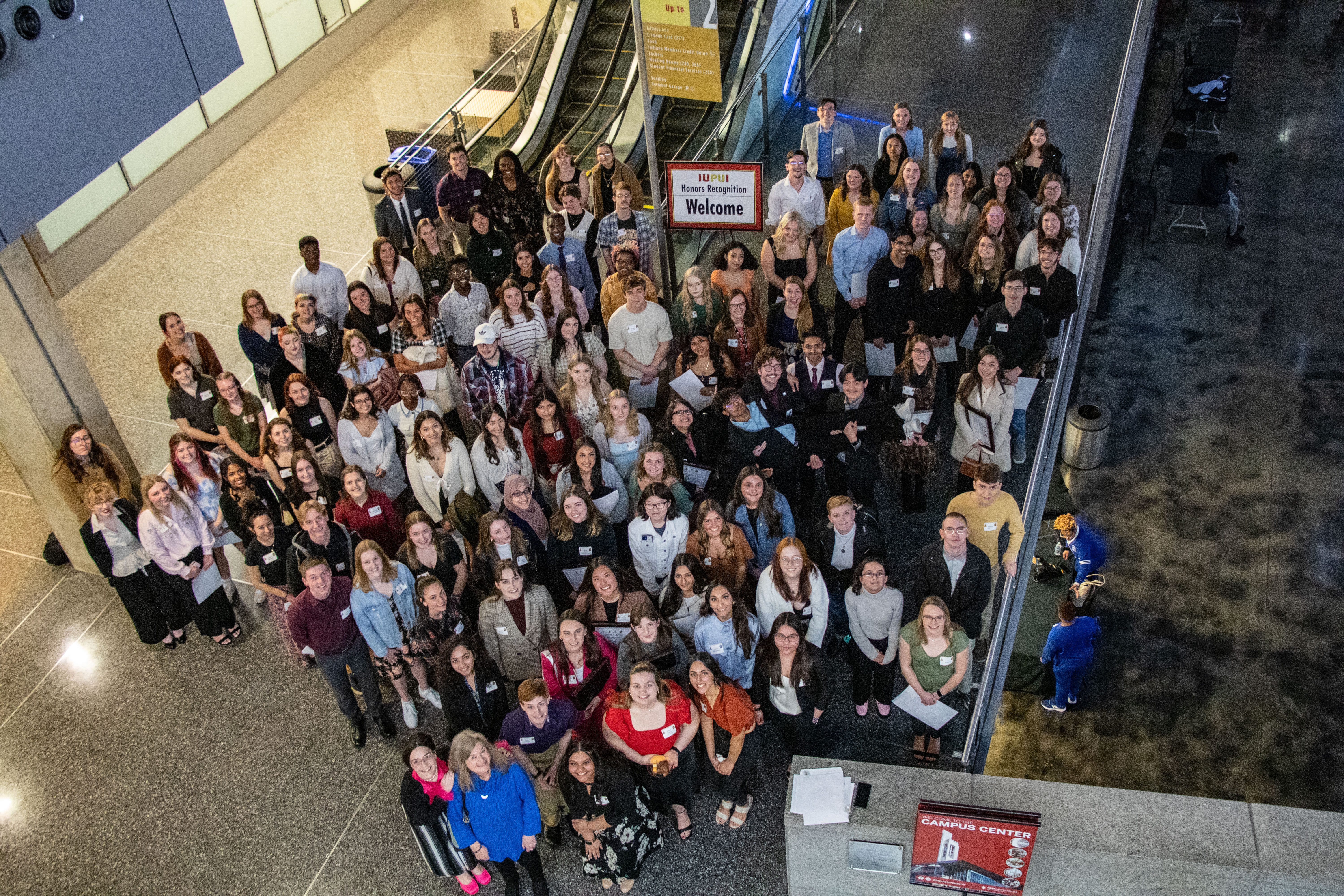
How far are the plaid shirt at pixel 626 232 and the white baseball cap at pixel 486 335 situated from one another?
1536 millimetres

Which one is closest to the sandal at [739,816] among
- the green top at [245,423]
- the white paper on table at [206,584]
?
the white paper on table at [206,584]

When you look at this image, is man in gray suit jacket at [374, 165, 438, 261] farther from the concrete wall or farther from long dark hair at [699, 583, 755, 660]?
the concrete wall

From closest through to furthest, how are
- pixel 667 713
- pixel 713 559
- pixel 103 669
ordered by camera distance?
pixel 667 713, pixel 713 559, pixel 103 669

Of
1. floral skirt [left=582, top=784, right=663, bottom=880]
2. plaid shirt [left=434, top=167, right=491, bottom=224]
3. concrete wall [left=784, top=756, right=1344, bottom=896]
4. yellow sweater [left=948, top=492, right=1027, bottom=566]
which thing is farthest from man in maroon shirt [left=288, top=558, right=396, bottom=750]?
plaid shirt [left=434, top=167, right=491, bottom=224]

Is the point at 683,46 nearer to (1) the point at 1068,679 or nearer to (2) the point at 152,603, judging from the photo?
(2) the point at 152,603

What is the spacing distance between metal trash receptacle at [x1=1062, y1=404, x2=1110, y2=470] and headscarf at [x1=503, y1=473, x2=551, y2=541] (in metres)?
6.76

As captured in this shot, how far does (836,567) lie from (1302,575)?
679 cm

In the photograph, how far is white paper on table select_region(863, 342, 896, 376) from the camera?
816 centimetres

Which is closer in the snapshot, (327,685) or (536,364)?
(327,685)

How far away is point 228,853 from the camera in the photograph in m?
6.62

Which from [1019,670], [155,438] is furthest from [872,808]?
[155,438]

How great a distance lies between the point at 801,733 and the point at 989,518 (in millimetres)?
1610

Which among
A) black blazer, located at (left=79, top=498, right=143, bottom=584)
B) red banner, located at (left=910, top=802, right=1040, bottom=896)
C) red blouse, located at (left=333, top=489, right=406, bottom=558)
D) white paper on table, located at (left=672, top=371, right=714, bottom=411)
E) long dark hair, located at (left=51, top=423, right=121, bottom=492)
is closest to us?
red banner, located at (left=910, top=802, right=1040, bottom=896)

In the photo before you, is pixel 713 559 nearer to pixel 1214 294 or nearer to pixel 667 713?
pixel 667 713
